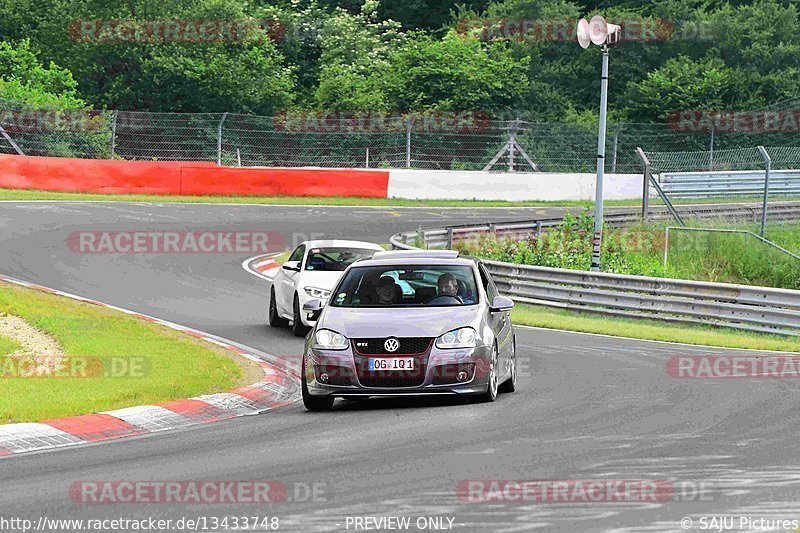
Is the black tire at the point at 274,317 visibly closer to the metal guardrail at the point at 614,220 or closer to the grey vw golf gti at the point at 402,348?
the grey vw golf gti at the point at 402,348

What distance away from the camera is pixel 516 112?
5625cm

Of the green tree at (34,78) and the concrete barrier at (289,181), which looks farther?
the green tree at (34,78)

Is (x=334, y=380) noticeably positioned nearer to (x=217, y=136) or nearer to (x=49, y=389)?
(x=49, y=389)

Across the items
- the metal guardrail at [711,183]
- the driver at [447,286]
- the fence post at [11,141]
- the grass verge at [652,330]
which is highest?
the fence post at [11,141]

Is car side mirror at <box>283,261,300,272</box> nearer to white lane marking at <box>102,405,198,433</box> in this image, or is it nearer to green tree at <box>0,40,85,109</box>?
white lane marking at <box>102,405,198,433</box>

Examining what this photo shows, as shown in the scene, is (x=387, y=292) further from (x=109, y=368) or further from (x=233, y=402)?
(x=109, y=368)

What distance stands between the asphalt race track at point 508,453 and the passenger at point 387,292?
0.99 metres

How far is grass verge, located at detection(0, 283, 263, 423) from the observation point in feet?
40.3

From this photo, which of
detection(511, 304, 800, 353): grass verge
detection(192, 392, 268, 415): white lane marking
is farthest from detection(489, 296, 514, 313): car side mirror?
detection(511, 304, 800, 353): grass verge

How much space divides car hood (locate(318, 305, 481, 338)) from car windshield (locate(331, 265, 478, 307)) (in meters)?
0.21

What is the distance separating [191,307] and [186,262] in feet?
21.4

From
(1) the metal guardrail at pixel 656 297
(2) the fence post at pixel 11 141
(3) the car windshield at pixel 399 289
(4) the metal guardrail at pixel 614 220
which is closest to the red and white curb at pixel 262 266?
(1) the metal guardrail at pixel 656 297

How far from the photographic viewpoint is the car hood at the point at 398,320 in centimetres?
1265

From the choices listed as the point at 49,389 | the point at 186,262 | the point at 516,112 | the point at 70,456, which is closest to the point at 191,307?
the point at 186,262
